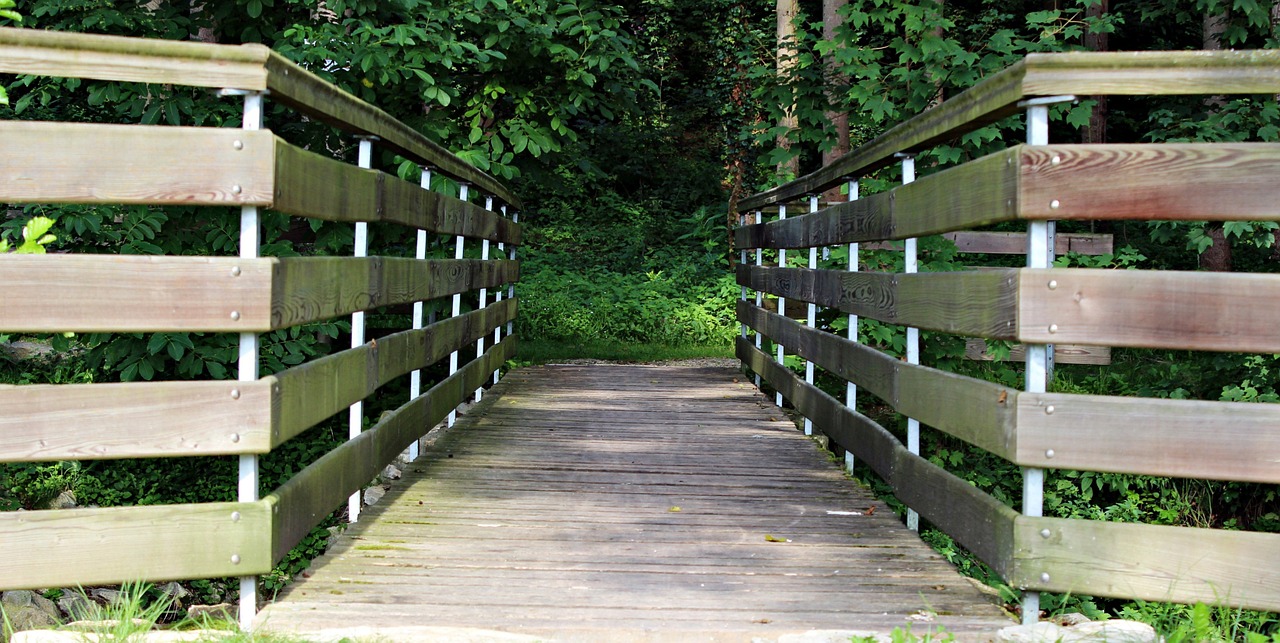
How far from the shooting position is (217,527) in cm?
278

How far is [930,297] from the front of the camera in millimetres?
3656

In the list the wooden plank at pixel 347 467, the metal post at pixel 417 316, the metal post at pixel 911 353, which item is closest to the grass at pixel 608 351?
the wooden plank at pixel 347 467

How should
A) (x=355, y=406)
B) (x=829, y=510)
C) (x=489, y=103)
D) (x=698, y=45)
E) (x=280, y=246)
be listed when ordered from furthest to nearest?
(x=698, y=45)
(x=489, y=103)
(x=280, y=246)
(x=829, y=510)
(x=355, y=406)

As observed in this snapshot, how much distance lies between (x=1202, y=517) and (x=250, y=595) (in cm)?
587

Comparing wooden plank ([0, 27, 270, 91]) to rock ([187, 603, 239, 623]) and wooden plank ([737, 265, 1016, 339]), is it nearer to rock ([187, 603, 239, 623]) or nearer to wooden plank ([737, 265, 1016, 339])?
rock ([187, 603, 239, 623])

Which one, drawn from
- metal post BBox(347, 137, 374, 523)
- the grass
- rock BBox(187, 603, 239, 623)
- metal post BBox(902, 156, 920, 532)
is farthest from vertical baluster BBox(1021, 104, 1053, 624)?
the grass

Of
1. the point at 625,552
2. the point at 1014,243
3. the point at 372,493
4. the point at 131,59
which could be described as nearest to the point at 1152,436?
the point at 625,552

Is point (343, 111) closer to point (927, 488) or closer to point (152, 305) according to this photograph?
point (152, 305)

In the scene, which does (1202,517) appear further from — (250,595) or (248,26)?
(248,26)

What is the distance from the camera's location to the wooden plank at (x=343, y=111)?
2866 mm

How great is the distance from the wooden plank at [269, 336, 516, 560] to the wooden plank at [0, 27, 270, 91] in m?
1.09

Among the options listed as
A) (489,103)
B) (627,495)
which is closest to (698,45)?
(489,103)

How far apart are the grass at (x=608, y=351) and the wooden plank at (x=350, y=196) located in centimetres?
566

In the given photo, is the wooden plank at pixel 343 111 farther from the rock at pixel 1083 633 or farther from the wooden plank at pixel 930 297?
the rock at pixel 1083 633
